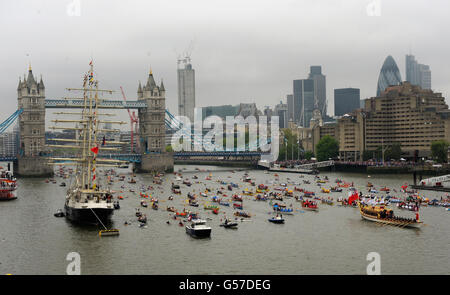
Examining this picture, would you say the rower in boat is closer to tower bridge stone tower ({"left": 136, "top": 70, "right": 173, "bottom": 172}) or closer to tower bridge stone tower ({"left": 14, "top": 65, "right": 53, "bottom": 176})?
tower bridge stone tower ({"left": 136, "top": 70, "right": 173, "bottom": 172})

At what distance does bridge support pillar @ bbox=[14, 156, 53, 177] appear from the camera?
13475 cm

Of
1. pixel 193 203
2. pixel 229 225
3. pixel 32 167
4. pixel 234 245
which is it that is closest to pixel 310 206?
pixel 193 203

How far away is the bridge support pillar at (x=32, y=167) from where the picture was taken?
134750 millimetres

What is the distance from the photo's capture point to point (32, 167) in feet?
444

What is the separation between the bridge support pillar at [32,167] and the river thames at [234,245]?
66.9m

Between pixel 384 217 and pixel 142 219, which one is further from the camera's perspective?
pixel 142 219

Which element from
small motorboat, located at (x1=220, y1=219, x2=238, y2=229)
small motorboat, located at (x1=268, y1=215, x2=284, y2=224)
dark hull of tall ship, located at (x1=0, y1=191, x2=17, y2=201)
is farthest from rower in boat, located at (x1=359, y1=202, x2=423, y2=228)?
Answer: dark hull of tall ship, located at (x1=0, y1=191, x2=17, y2=201)

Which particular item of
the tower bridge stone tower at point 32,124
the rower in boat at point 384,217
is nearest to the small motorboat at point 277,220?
the rower in boat at point 384,217

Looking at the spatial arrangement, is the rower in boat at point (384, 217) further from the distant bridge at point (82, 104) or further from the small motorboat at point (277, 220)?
the distant bridge at point (82, 104)

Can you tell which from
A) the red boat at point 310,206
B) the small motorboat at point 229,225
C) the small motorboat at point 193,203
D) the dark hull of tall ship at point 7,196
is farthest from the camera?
the dark hull of tall ship at point 7,196

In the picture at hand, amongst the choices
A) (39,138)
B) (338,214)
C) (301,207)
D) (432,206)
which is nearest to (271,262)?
(338,214)

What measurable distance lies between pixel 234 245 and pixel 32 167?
9824 cm

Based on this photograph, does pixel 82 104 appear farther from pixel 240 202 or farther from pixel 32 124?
pixel 240 202
